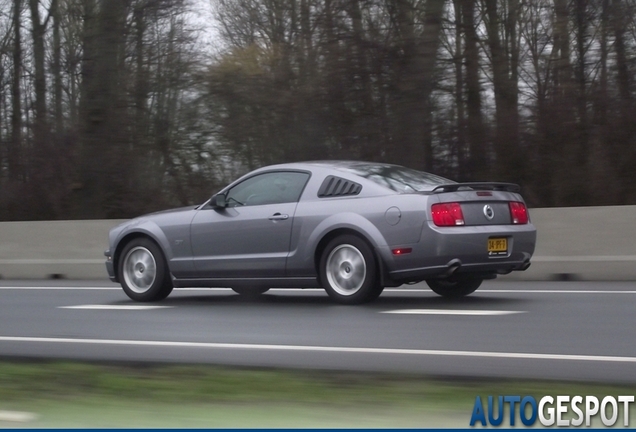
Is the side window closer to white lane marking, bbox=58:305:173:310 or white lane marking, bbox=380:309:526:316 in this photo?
white lane marking, bbox=58:305:173:310

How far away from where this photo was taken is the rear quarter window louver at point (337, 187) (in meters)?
10.0

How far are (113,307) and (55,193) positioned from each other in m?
12.0

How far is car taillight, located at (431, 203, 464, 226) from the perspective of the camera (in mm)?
9375

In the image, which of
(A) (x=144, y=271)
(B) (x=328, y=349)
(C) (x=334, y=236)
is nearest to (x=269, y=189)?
(C) (x=334, y=236)

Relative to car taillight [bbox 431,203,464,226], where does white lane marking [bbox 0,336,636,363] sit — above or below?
below

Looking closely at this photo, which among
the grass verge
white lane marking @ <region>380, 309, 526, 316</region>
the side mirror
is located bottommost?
the grass verge

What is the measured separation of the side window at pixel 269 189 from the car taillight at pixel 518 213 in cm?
215

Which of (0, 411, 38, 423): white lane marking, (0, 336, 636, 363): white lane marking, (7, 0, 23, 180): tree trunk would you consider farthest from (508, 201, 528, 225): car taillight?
(7, 0, 23, 180): tree trunk

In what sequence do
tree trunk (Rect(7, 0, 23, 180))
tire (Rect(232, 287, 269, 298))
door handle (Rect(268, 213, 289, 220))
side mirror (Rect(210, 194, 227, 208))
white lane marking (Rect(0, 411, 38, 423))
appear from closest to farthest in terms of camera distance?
1. white lane marking (Rect(0, 411, 38, 423))
2. door handle (Rect(268, 213, 289, 220))
3. side mirror (Rect(210, 194, 227, 208))
4. tire (Rect(232, 287, 269, 298))
5. tree trunk (Rect(7, 0, 23, 180))

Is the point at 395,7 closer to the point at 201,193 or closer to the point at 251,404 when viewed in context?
the point at 201,193

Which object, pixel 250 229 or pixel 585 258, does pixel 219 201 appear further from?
pixel 585 258

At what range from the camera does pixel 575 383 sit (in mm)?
5582

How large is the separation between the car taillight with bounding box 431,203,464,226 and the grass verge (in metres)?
3.49

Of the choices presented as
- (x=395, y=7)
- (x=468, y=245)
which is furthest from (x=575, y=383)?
(x=395, y=7)
